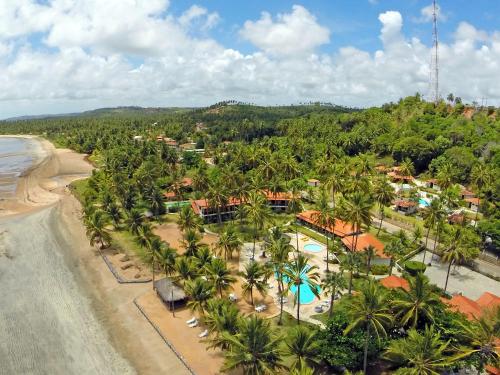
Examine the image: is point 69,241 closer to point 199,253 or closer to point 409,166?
point 199,253

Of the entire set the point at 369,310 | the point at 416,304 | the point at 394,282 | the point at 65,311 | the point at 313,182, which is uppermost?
the point at 369,310

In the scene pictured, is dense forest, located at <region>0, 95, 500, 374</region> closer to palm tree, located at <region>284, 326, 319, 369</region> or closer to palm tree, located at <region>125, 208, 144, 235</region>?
palm tree, located at <region>284, 326, 319, 369</region>

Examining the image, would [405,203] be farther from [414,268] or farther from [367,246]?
[414,268]

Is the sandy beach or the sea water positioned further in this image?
the sea water

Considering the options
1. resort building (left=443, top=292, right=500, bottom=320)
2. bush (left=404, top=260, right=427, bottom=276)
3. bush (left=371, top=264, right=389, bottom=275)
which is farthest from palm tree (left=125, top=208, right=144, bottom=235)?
resort building (left=443, top=292, right=500, bottom=320)

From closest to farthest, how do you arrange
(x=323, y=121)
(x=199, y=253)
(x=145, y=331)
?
(x=145, y=331) → (x=199, y=253) → (x=323, y=121)

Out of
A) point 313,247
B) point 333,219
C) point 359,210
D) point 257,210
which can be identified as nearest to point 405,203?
point 313,247

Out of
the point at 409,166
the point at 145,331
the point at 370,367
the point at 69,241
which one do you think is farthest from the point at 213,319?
the point at 409,166
